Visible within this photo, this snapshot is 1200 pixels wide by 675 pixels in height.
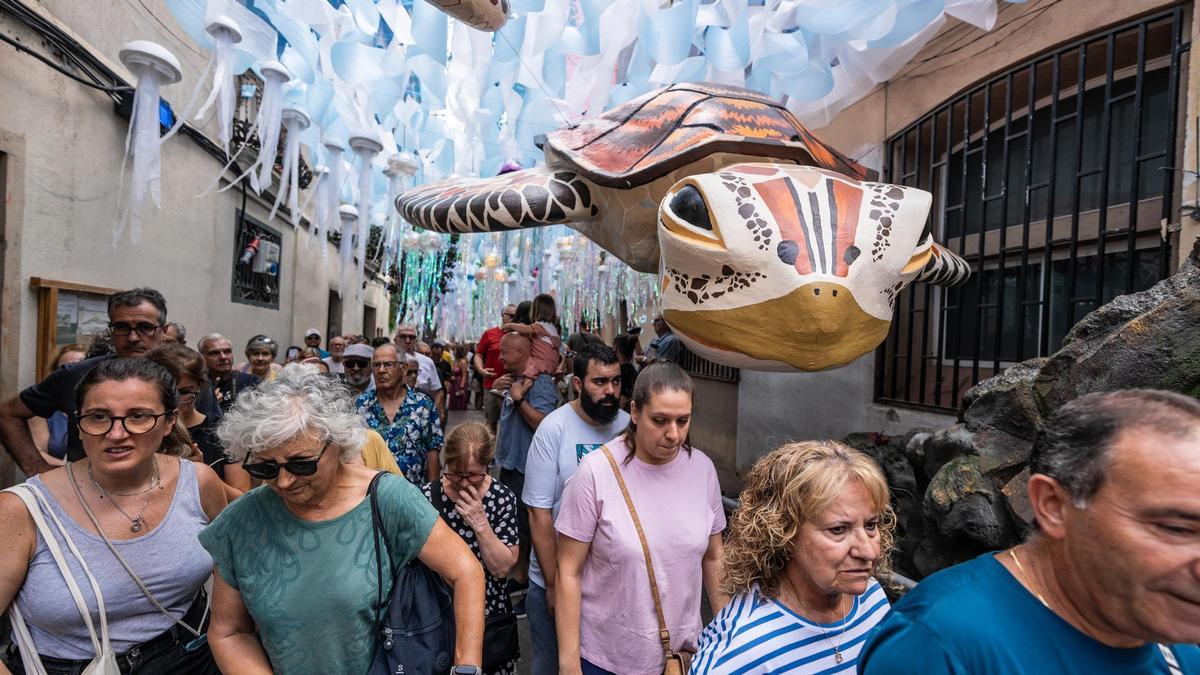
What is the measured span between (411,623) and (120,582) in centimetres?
77

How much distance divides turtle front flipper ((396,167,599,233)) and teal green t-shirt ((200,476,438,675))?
1608mm

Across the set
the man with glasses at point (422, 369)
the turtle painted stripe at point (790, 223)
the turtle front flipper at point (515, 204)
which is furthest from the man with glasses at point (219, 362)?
the turtle painted stripe at point (790, 223)

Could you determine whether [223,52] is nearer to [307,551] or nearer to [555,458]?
[555,458]

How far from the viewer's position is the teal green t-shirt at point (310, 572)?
1.46m

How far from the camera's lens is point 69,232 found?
4.48m

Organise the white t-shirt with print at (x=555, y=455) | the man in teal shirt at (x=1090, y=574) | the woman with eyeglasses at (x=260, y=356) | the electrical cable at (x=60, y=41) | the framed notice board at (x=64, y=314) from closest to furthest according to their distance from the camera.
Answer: the man in teal shirt at (x=1090, y=574) < the white t-shirt with print at (x=555, y=455) < the electrical cable at (x=60, y=41) < the framed notice board at (x=64, y=314) < the woman with eyeglasses at (x=260, y=356)

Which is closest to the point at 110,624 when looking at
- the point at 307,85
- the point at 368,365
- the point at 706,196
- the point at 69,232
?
the point at 706,196

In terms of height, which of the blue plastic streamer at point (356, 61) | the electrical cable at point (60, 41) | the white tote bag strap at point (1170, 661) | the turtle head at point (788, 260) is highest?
the electrical cable at point (60, 41)

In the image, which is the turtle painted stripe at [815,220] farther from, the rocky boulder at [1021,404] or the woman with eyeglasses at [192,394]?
the woman with eyeglasses at [192,394]

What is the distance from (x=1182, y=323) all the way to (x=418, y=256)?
23.6 ft

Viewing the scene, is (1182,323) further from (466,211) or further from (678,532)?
(466,211)

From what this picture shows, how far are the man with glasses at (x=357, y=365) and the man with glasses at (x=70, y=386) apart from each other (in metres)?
1.55

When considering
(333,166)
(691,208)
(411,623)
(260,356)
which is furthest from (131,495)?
(333,166)

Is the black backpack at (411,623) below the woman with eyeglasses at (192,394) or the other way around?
below
